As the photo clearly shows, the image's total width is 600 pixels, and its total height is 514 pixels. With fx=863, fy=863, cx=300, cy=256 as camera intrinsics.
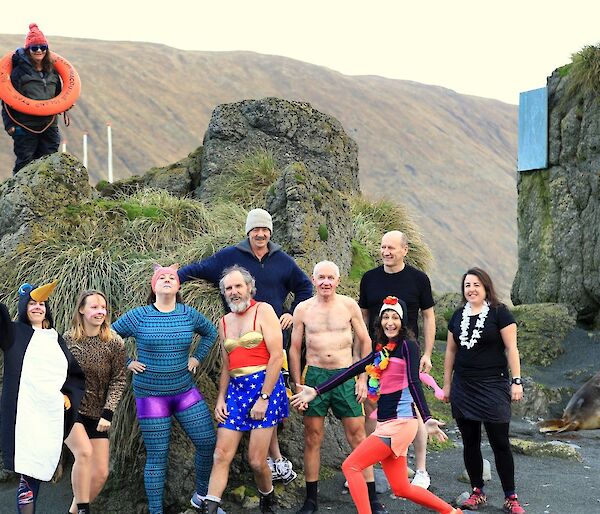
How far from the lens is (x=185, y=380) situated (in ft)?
18.5

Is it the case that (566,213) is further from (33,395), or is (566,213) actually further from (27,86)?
(33,395)

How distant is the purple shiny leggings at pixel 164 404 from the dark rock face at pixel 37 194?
2.95 m

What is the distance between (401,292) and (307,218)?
2.13 m

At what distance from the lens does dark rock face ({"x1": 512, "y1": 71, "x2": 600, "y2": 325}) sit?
12227 mm

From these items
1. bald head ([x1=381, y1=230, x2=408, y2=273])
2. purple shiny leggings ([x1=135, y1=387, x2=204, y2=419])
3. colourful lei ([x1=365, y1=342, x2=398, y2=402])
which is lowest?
purple shiny leggings ([x1=135, y1=387, x2=204, y2=419])

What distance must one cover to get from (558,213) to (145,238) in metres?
6.81

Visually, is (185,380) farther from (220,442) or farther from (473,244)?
(473,244)

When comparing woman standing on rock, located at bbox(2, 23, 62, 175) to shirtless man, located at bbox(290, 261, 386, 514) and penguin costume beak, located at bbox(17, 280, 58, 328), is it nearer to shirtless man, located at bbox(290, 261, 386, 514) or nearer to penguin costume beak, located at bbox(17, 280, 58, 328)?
penguin costume beak, located at bbox(17, 280, 58, 328)

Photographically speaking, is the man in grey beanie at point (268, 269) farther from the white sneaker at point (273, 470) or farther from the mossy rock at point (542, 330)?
the mossy rock at point (542, 330)

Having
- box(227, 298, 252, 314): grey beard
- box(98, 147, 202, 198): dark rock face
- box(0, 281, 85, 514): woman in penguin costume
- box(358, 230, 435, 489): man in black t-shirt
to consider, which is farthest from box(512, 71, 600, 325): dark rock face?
box(0, 281, 85, 514): woman in penguin costume

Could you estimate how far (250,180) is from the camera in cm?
1045

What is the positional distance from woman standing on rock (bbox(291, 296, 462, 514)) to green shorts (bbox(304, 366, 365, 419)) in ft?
0.75

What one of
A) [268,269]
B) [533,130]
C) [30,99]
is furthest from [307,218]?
[533,130]

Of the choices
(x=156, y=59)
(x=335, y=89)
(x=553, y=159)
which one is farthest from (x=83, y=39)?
(x=553, y=159)
